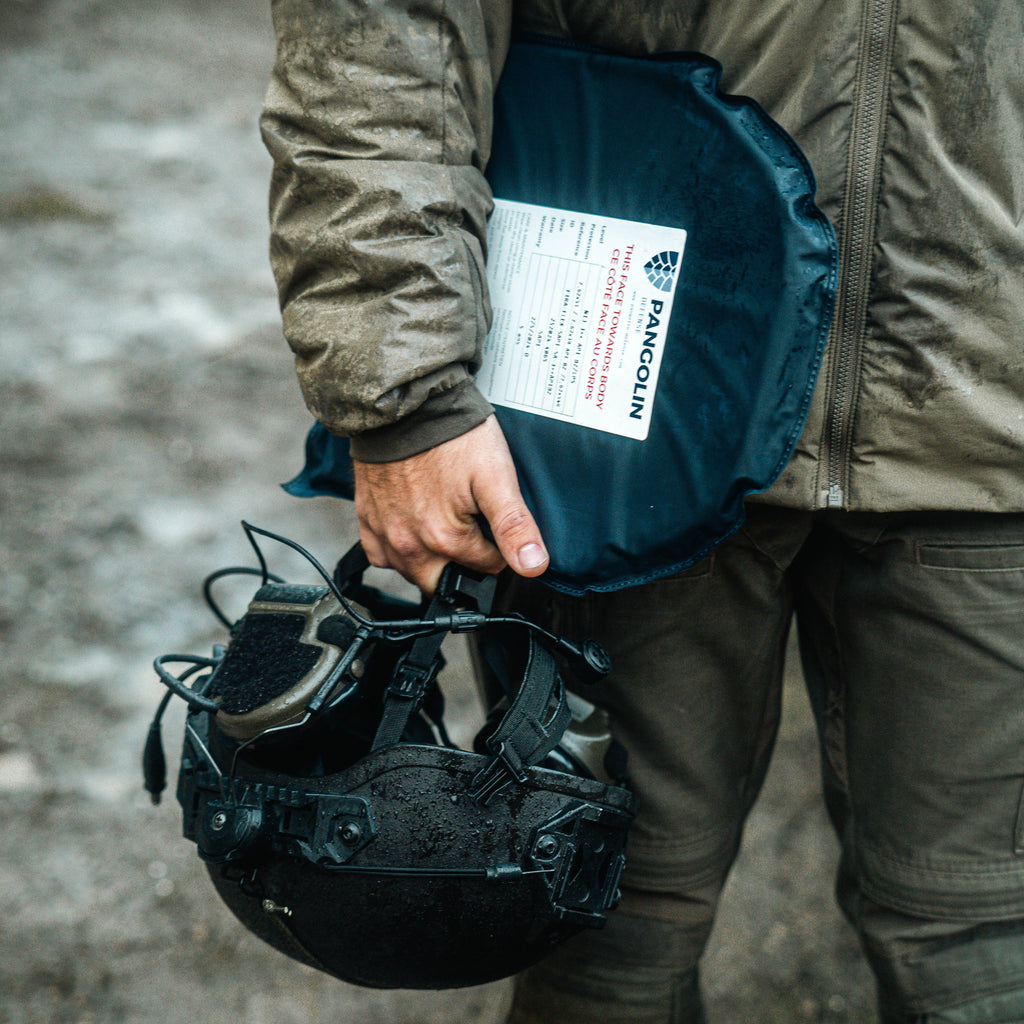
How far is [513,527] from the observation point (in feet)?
2.95

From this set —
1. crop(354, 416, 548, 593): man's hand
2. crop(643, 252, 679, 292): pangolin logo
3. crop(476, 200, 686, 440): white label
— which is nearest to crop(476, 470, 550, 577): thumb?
crop(354, 416, 548, 593): man's hand

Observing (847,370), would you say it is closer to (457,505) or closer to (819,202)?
(819,202)

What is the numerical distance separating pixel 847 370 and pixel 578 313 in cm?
27

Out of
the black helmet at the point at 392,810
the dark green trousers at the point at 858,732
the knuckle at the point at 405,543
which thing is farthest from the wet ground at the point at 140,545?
the knuckle at the point at 405,543

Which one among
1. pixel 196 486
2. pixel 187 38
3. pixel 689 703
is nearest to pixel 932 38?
pixel 689 703

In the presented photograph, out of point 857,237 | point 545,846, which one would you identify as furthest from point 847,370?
point 545,846

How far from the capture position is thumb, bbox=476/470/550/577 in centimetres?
90

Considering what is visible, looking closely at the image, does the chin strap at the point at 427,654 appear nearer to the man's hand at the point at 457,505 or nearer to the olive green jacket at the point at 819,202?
the man's hand at the point at 457,505

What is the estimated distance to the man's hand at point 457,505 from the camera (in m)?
0.90

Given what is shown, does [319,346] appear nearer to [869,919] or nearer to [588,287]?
[588,287]

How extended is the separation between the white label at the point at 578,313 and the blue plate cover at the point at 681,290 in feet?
0.05

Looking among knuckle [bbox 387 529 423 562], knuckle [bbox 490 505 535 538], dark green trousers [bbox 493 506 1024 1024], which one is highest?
knuckle [bbox 490 505 535 538]

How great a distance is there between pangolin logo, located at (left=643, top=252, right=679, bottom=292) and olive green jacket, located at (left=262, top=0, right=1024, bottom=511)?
0.50 ft

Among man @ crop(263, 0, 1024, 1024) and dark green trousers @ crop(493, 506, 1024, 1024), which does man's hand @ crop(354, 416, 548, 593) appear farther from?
dark green trousers @ crop(493, 506, 1024, 1024)
